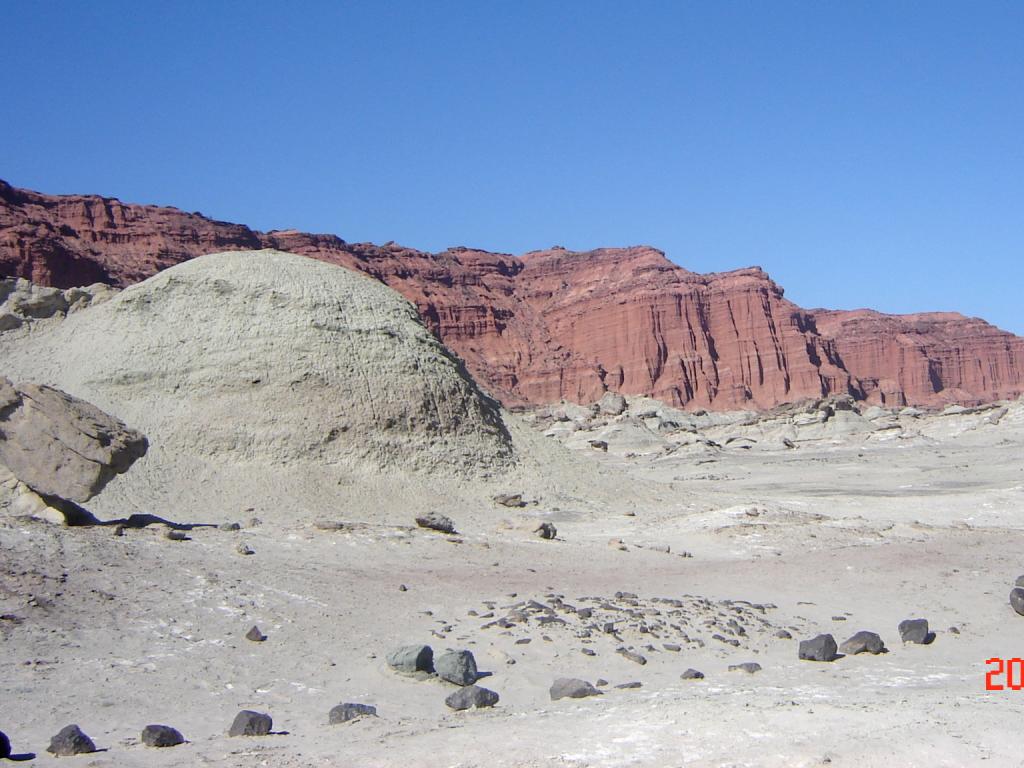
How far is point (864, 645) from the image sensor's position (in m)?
8.69

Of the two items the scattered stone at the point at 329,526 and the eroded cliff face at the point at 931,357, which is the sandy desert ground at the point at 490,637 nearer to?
the scattered stone at the point at 329,526

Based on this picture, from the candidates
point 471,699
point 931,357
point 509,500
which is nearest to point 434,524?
point 509,500

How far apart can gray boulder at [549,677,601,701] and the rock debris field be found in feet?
0.26

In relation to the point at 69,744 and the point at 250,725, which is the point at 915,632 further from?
the point at 69,744

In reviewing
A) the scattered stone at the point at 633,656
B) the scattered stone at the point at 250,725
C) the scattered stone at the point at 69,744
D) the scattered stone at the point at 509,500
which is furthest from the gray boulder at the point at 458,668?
the scattered stone at the point at 509,500

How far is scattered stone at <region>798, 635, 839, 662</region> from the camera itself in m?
8.38

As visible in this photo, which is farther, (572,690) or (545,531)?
(545,531)

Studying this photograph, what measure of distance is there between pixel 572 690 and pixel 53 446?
337 inches

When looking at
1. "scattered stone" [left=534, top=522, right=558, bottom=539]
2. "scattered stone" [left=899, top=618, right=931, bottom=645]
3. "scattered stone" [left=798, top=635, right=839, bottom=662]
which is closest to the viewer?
"scattered stone" [left=798, top=635, right=839, bottom=662]

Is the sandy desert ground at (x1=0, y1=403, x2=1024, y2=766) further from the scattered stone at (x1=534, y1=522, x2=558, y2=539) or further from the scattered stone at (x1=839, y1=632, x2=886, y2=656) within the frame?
the scattered stone at (x1=534, y1=522, x2=558, y2=539)

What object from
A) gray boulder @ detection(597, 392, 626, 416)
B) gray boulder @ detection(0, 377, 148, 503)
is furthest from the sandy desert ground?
gray boulder @ detection(597, 392, 626, 416)

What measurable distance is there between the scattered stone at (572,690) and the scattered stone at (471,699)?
1.54 feet

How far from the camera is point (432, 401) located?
21.0 metres

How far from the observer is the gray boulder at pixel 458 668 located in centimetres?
757
